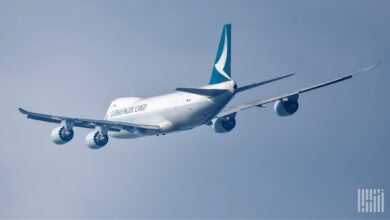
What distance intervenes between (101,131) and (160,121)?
19.7 feet

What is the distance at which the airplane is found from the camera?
413 ft

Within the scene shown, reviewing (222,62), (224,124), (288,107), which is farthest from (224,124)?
(222,62)

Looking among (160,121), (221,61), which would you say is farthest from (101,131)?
(221,61)

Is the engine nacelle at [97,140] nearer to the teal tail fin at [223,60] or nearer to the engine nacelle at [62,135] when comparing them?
the engine nacelle at [62,135]

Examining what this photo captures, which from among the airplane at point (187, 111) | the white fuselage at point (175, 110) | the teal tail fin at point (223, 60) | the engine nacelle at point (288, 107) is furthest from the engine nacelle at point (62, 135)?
the engine nacelle at point (288, 107)

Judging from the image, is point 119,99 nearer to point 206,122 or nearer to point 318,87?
point 206,122

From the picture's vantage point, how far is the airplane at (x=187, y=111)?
126 metres

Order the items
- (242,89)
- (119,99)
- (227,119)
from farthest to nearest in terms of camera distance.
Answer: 1. (119,99)
2. (227,119)
3. (242,89)

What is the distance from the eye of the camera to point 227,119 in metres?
134

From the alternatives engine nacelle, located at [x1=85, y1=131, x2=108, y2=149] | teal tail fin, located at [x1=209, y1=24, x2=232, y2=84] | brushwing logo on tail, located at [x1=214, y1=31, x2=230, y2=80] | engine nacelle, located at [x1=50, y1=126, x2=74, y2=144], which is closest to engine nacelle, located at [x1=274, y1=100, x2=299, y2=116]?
teal tail fin, located at [x1=209, y1=24, x2=232, y2=84]

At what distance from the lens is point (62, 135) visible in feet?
431

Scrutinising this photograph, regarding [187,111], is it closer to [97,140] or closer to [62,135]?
[97,140]

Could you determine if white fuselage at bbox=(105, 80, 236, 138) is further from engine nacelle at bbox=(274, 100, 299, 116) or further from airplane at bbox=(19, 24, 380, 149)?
engine nacelle at bbox=(274, 100, 299, 116)

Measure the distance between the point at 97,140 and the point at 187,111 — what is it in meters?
9.97
